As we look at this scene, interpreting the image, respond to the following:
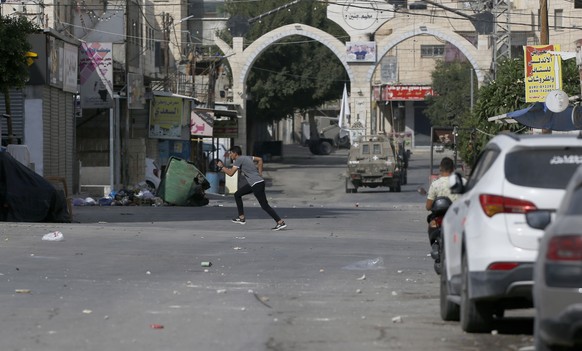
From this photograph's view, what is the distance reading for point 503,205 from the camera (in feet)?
33.7

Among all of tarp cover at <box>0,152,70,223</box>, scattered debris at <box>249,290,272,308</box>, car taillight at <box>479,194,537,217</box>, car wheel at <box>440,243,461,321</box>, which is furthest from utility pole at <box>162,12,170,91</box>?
car taillight at <box>479,194,537,217</box>

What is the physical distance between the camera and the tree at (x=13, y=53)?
3044 centimetres

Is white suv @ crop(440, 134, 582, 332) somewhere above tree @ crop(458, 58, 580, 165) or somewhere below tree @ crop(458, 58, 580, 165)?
below

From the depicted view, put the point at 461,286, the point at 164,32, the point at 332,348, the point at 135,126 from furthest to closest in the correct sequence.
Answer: the point at 164,32 → the point at 135,126 → the point at 461,286 → the point at 332,348

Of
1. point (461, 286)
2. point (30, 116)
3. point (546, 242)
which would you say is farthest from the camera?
point (30, 116)

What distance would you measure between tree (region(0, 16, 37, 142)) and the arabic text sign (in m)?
11.8

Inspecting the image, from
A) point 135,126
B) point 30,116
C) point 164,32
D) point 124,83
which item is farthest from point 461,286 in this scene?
point 164,32

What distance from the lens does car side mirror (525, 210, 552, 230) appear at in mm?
10172

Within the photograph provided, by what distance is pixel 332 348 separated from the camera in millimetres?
10133

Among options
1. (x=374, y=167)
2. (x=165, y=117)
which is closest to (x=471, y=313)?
(x=374, y=167)

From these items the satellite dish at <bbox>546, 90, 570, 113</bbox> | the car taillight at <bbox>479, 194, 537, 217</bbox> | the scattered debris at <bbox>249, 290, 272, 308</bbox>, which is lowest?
the scattered debris at <bbox>249, 290, 272, 308</bbox>

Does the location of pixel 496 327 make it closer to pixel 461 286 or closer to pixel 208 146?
pixel 461 286

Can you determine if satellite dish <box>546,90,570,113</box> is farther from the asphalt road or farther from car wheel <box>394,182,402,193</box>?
car wheel <box>394,182,402,193</box>

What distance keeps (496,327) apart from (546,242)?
357cm
